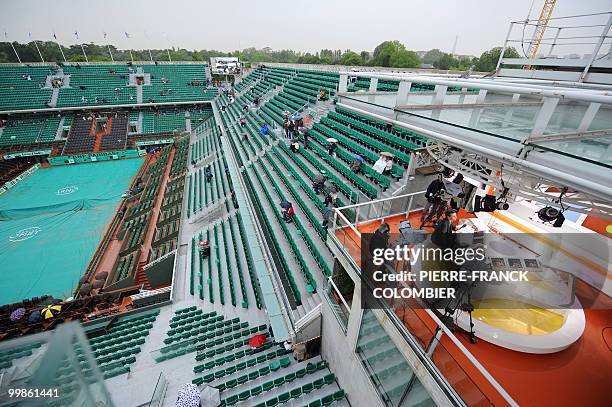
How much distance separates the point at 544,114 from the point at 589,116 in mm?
663

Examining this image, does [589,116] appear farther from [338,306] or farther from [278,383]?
[278,383]

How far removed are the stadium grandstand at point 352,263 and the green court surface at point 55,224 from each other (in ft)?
0.56

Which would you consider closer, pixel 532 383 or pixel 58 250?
pixel 532 383

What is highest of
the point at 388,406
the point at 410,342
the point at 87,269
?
the point at 410,342

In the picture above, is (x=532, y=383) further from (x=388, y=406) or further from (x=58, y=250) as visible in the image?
(x=58, y=250)

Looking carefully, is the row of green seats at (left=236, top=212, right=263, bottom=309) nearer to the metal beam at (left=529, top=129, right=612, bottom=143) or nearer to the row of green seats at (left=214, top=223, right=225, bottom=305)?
the row of green seats at (left=214, top=223, right=225, bottom=305)

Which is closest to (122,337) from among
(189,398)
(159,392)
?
(159,392)

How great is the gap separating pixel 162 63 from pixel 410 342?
53.8 m

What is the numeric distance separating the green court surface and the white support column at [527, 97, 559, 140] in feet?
65.8

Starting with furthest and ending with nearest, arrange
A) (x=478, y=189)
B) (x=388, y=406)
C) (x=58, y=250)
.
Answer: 1. (x=58, y=250)
2. (x=478, y=189)
3. (x=388, y=406)

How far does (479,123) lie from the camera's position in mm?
4598

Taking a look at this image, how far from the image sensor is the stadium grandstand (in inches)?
143

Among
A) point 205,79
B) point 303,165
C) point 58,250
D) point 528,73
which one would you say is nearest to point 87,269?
point 58,250

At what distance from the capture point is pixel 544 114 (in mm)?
3367
